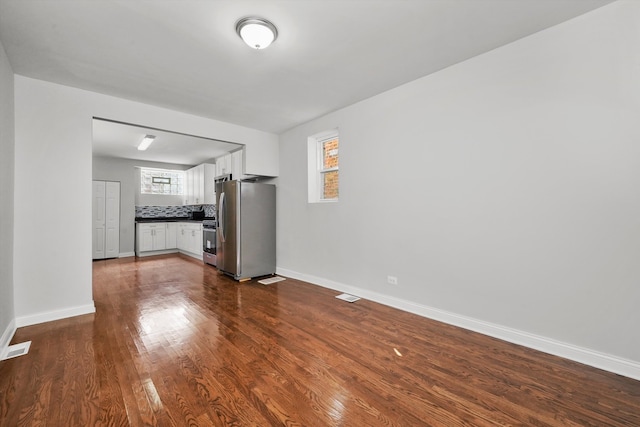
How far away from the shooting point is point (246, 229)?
4664mm

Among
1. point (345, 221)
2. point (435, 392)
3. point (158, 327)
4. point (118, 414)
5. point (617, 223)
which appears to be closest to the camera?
point (118, 414)

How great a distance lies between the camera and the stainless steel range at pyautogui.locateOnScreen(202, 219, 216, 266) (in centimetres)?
551

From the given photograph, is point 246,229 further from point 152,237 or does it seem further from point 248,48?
point 152,237

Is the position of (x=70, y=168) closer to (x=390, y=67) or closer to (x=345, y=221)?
(x=345, y=221)

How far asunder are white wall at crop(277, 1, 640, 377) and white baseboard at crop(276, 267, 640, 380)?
0.01 m

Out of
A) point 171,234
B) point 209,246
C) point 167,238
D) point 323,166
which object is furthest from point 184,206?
Result: point 323,166

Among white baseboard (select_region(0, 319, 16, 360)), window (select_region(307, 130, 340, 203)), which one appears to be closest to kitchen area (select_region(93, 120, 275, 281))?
window (select_region(307, 130, 340, 203))

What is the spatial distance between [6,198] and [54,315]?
1.33 meters

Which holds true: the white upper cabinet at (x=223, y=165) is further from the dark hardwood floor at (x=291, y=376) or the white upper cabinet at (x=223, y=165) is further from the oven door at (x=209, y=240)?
the dark hardwood floor at (x=291, y=376)

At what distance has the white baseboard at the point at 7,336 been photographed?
2.21m

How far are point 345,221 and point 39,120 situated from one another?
3722mm

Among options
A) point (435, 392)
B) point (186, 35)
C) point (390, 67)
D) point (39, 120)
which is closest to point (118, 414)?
point (435, 392)

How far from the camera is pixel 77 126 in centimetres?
310

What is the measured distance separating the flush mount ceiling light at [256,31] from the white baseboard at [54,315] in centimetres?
340
